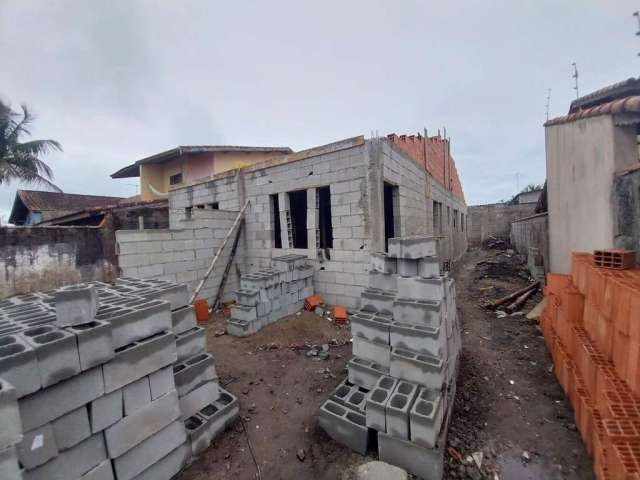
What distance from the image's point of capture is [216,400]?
3344 millimetres

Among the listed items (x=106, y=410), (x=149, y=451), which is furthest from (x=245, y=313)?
(x=106, y=410)

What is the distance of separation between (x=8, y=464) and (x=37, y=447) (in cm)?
72

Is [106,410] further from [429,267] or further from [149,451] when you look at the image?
[429,267]

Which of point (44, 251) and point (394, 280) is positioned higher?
point (44, 251)

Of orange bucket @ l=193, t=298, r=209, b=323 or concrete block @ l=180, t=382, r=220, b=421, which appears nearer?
concrete block @ l=180, t=382, r=220, b=421

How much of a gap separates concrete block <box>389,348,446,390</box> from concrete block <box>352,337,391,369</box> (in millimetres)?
170

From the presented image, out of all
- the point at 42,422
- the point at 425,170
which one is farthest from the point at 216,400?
the point at 425,170

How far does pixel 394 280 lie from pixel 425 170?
25.2ft

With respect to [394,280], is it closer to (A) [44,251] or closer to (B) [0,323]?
(B) [0,323]

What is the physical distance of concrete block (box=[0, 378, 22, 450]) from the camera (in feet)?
4.23

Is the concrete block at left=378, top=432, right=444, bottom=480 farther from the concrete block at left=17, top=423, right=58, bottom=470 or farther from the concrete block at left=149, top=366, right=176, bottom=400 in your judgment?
the concrete block at left=17, top=423, right=58, bottom=470

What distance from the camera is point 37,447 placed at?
5.88 feet

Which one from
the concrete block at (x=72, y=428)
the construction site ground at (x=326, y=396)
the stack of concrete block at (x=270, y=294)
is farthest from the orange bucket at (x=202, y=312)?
the concrete block at (x=72, y=428)

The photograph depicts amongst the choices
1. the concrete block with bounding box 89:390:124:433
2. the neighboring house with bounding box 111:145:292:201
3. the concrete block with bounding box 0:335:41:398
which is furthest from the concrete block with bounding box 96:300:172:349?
the neighboring house with bounding box 111:145:292:201
